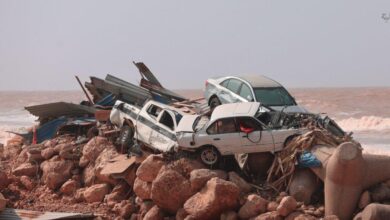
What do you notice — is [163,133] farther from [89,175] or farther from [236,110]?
[89,175]

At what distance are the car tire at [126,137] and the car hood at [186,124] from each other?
189 centimetres

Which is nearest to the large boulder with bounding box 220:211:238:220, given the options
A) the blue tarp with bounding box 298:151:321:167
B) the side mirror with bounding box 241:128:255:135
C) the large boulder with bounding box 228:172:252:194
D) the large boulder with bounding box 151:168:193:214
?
the large boulder with bounding box 228:172:252:194

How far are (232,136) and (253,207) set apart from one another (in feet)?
7.33

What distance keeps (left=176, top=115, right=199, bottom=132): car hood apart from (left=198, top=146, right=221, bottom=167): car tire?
0.62 meters

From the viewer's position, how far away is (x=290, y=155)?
11.9 m

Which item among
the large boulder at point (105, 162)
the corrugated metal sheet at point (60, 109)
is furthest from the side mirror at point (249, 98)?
the corrugated metal sheet at point (60, 109)

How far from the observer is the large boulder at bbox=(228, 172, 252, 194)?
11445mm

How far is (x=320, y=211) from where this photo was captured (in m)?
10.6

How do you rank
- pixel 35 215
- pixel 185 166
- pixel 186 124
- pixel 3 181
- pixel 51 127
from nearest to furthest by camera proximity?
1. pixel 185 166
2. pixel 35 215
3. pixel 186 124
4. pixel 3 181
5. pixel 51 127

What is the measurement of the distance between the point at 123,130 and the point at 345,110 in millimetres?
41432

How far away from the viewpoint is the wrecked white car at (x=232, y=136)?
12352mm

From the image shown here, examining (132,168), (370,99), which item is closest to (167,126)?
(132,168)

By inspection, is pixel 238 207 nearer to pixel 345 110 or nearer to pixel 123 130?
pixel 123 130

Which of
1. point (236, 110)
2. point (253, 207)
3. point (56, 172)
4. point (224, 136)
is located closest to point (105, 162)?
point (56, 172)
